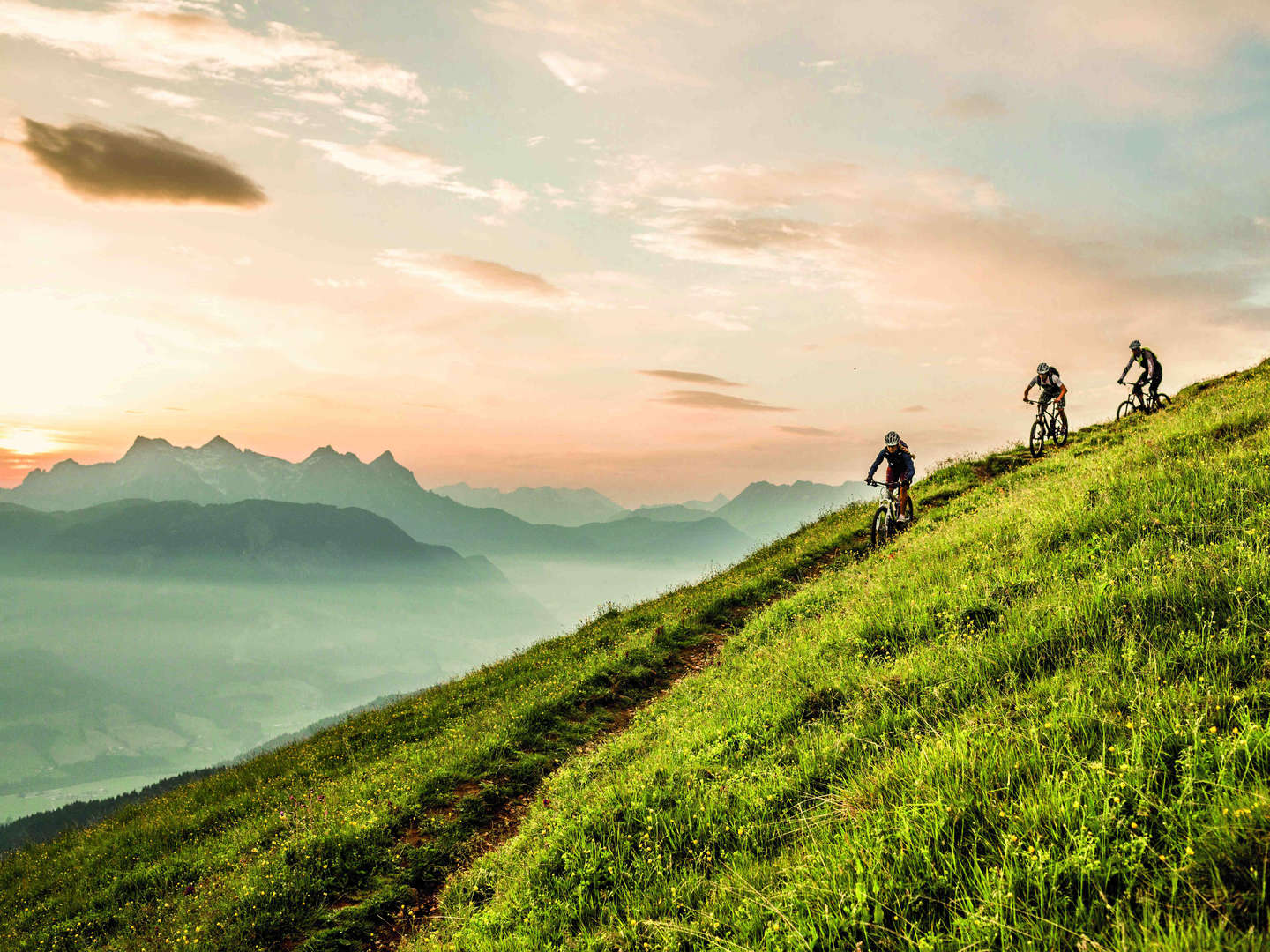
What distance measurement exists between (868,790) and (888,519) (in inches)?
625

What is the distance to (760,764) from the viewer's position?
664 cm

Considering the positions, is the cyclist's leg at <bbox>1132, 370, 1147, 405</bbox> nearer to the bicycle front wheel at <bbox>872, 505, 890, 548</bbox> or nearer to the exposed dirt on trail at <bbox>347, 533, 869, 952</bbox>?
the exposed dirt on trail at <bbox>347, 533, 869, 952</bbox>

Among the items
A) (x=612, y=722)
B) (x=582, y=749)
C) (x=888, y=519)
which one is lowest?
(x=582, y=749)

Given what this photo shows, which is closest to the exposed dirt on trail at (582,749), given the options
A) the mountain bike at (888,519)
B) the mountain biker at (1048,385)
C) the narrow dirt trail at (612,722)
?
the narrow dirt trail at (612,722)

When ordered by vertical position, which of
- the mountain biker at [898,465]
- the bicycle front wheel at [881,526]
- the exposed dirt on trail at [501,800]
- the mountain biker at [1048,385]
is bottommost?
the exposed dirt on trail at [501,800]

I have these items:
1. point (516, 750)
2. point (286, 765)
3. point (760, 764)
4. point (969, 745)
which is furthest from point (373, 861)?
point (286, 765)

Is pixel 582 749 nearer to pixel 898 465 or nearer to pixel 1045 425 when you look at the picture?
pixel 898 465

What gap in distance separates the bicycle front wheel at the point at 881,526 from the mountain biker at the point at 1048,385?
1104 centimetres

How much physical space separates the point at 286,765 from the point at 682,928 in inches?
687

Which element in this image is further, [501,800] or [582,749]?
[582,749]

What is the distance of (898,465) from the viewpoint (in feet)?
62.1

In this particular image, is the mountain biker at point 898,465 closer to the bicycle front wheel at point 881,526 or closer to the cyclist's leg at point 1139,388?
the bicycle front wheel at point 881,526

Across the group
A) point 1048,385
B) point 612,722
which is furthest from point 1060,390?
point 612,722

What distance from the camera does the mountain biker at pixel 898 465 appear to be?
18.7 metres
